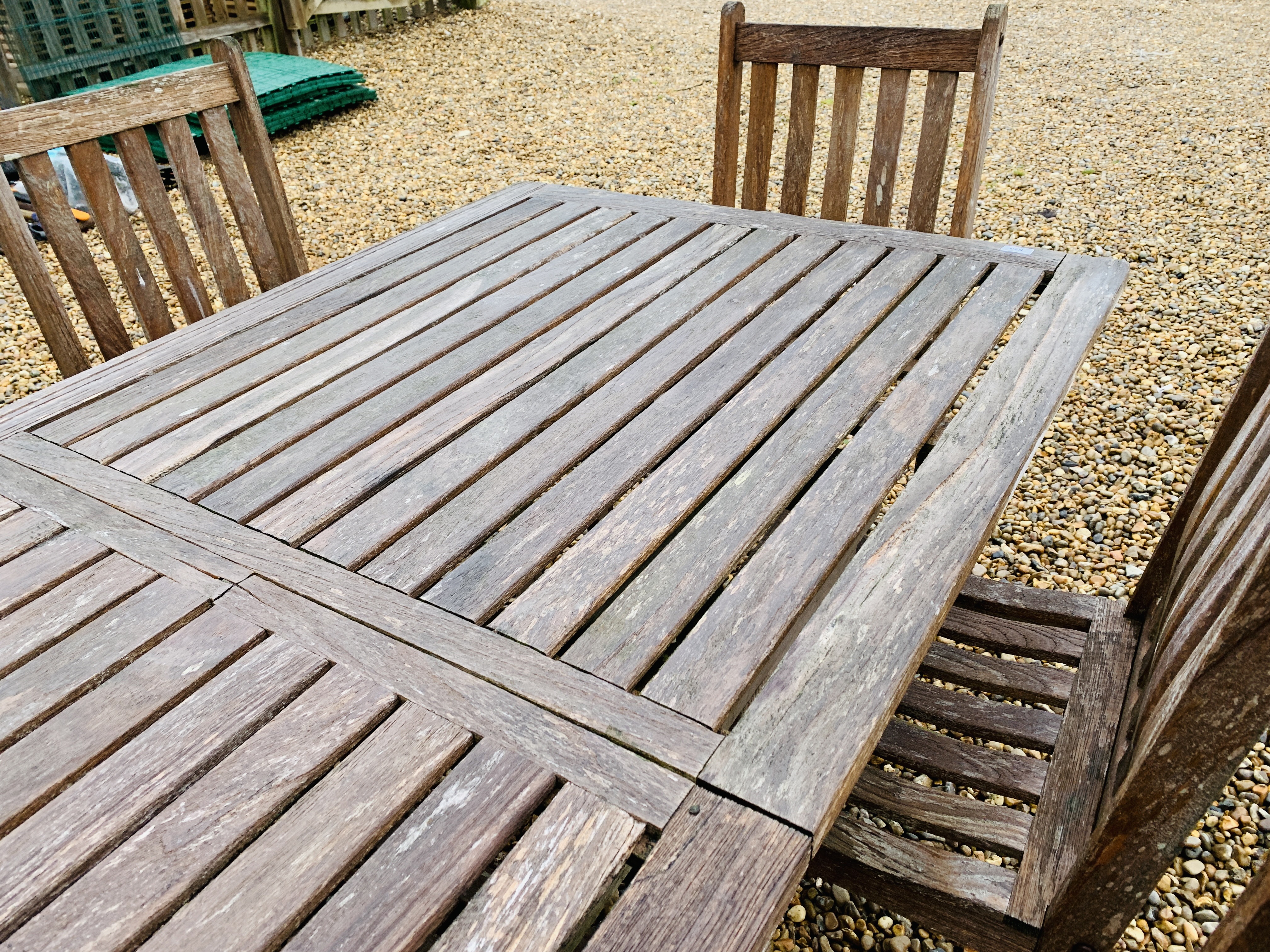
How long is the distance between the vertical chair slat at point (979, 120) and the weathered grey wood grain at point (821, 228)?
0.16m

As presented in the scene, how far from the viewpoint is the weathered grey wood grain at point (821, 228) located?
178 cm

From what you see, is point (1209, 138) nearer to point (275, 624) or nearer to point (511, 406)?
point (511, 406)

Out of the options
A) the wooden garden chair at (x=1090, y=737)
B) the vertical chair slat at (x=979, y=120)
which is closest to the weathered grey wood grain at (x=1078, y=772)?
the wooden garden chair at (x=1090, y=737)

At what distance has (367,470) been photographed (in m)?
1.20

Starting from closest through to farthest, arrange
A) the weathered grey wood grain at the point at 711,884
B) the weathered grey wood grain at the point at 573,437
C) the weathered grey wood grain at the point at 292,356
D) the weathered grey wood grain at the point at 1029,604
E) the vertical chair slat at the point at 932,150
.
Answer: the weathered grey wood grain at the point at 711,884, the weathered grey wood grain at the point at 573,437, the weathered grey wood grain at the point at 292,356, the weathered grey wood grain at the point at 1029,604, the vertical chair slat at the point at 932,150

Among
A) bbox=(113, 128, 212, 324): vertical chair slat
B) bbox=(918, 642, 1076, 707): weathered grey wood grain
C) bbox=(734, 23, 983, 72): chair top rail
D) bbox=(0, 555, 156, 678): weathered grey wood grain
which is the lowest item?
bbox=(918, 642, 1076, 707): weathered grey wood grain

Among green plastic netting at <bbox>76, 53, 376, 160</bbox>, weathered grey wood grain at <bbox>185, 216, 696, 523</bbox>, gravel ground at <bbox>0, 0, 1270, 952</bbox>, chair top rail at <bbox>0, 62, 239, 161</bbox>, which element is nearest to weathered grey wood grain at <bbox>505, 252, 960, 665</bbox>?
weathered grey wood grain at <bbox>185, 216, 696, 523</bbox>

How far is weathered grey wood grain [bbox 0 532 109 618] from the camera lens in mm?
1001

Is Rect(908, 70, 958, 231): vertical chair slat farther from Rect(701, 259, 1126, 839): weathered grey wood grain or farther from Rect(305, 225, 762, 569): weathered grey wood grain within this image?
Rect(701, 259, 1126, 839): weathered grey wood grain

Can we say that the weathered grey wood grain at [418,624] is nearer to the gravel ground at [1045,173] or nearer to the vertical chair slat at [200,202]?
the vertical chair slat at [200,202]

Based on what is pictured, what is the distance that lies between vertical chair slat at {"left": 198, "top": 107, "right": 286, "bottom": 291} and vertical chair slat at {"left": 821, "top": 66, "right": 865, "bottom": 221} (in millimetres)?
1312

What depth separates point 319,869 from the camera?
71 cm

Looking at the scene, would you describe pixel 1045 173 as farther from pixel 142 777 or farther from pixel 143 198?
pixel 142 777

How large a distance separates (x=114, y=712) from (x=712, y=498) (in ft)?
2.30
